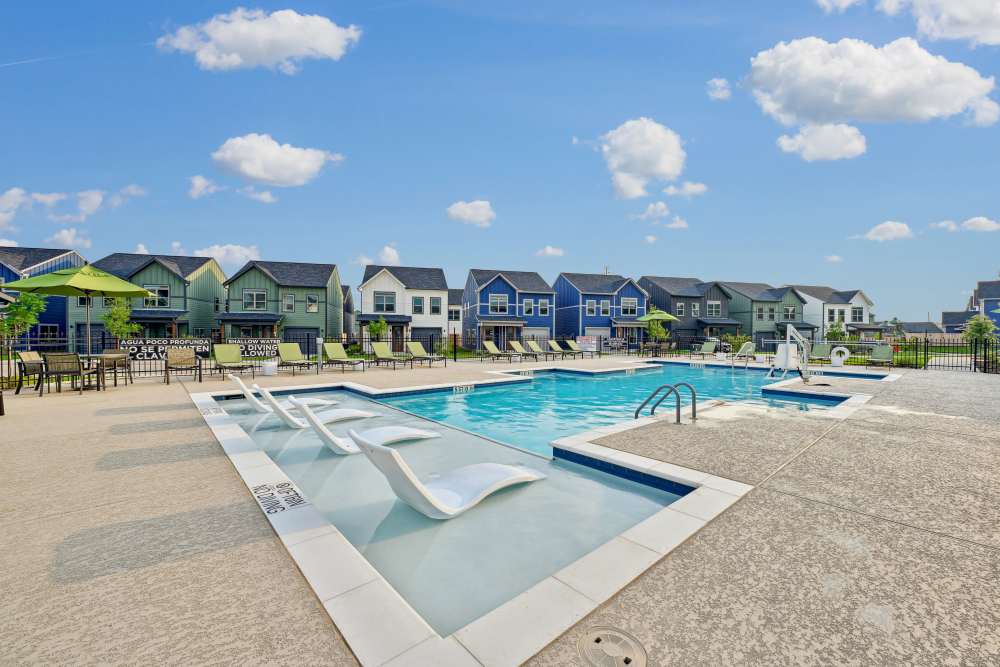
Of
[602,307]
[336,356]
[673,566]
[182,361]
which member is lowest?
[673,566]

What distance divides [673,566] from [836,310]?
57.9 meters

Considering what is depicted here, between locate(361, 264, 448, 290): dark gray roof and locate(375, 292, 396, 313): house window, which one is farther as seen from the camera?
locate(361, 264, 448, 290): dark gray roof

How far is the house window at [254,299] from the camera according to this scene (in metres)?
31.2

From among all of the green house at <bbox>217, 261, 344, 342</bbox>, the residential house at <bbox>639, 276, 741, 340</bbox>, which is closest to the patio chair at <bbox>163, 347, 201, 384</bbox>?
the green house at <bbox>217, 261, 344, 342</bbox>

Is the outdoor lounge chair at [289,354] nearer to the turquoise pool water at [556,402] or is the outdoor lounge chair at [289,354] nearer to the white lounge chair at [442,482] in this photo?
the turquoise pool water at [556,402]

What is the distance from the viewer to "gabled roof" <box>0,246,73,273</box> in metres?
32.4

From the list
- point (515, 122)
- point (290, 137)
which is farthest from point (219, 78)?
point (515, 122)

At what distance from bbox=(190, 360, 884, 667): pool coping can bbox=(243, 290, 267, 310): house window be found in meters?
30.6

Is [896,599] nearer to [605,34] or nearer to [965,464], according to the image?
[965,464]

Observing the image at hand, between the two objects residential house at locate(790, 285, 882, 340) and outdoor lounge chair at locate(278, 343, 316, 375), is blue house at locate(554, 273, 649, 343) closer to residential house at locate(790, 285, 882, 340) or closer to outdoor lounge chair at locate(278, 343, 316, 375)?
residential house at locate(790, 285, 882, 340)

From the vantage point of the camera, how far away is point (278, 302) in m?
31.7

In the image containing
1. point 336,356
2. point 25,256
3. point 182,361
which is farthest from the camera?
point 25,256

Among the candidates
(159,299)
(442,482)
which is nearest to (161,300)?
(159,299)

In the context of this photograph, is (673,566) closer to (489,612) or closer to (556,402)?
(489,612)
